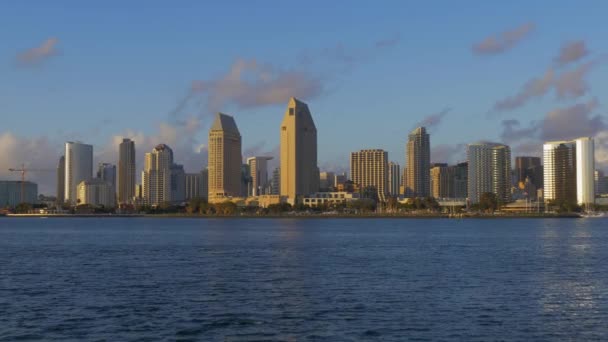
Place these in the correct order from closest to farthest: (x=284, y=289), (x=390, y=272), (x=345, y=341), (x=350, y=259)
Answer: (x=345, y=341) < (x=284, y=289) < (x=390, y=272) < (x=350, y=259)

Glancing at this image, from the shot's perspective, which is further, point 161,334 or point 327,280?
point 327,280

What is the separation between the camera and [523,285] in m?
53.3

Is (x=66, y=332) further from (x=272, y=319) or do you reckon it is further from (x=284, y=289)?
(x=284, y=289)

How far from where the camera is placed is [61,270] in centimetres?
6469

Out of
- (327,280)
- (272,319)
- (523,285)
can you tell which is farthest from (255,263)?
(272,319)

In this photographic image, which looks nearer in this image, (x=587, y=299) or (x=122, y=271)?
(x=587, y=299)

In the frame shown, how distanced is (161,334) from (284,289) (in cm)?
1627

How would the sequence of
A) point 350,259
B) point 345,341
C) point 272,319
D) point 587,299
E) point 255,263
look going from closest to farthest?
1. point 345,341
2. point 272,319
3. point 587,299
4. point 255,263
5. point 350,259

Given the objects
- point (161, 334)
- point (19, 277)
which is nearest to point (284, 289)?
point (161, 334)

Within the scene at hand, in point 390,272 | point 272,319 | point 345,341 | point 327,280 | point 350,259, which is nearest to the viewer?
point 345,341

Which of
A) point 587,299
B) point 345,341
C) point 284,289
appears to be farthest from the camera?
point 284,289

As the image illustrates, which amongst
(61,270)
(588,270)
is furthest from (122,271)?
(588,270)

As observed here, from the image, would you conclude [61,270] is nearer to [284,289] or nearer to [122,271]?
[122,271]

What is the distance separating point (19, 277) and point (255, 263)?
20.8 meters
